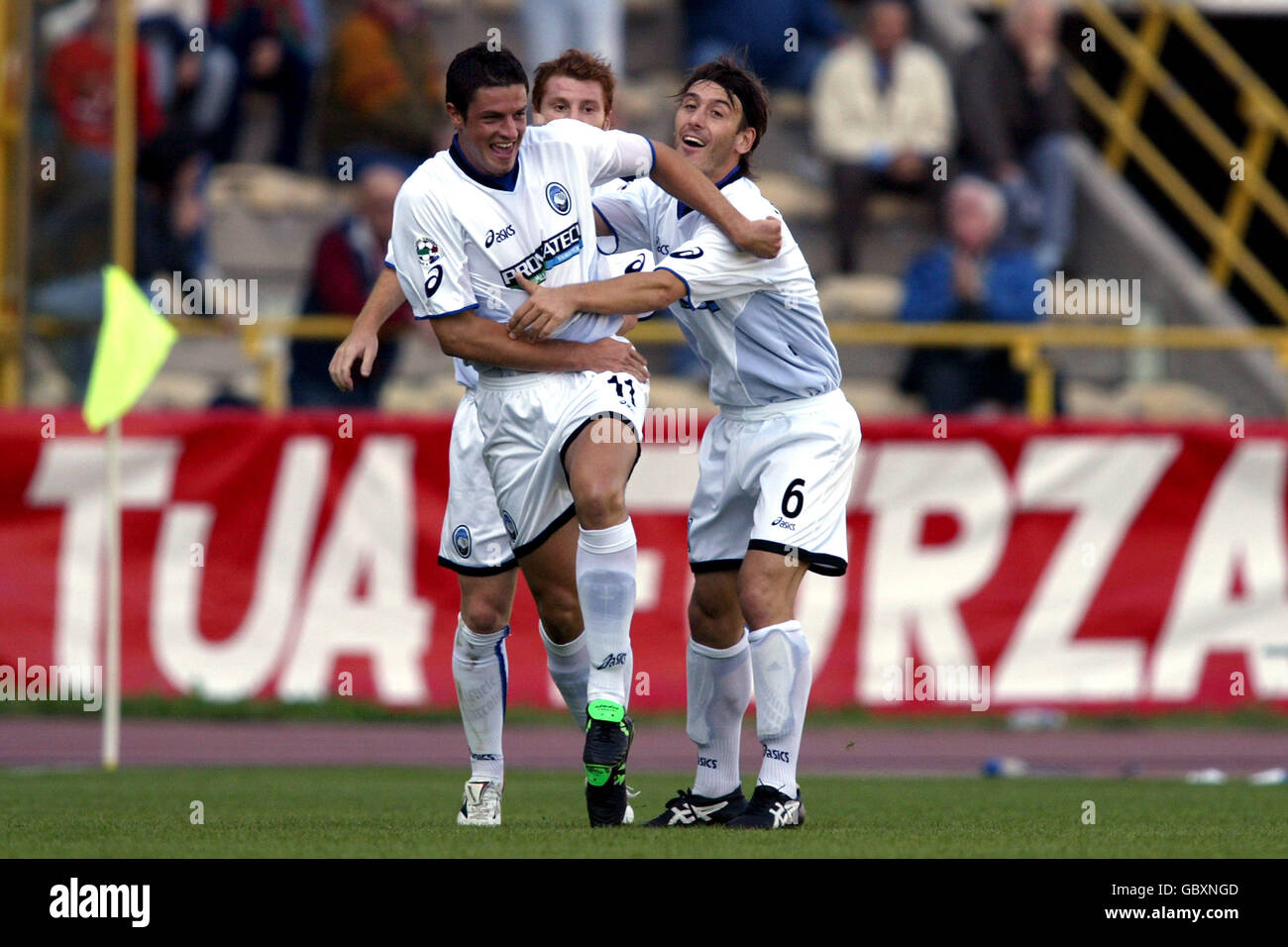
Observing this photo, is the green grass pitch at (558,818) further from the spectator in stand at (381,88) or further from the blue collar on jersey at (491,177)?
the spectator in stand at (381,88)

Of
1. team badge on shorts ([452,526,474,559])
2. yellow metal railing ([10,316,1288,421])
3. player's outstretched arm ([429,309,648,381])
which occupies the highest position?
yellow metal railing ([10,316,1288,421])

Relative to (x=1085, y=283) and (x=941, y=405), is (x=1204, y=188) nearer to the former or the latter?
(x=1085, y=283)

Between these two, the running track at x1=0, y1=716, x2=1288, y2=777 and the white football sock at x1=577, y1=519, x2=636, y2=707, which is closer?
the white football sock at x1=577, y1=519, x2=636, y2=707

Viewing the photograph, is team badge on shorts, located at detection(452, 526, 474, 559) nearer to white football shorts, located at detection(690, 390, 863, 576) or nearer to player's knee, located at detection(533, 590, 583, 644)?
player's knee, located at detection(533, 590, 583, 644)

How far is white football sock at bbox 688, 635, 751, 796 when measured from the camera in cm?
763

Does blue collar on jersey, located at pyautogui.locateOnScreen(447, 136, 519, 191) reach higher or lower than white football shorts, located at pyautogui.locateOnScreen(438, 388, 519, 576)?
higher

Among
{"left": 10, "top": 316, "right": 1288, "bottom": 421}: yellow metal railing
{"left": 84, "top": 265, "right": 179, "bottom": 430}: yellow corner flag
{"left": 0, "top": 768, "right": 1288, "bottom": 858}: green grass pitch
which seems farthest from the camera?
{"left": 10, "top": 316, "right": 1288, "bottom": 421}: yellow metal railing

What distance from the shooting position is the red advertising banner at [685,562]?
13.2 m

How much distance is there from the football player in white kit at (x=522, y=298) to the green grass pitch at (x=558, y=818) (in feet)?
2.14

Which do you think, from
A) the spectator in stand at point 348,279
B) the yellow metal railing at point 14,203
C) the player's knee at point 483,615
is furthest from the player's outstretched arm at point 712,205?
the yellow metal railing at point 14,203

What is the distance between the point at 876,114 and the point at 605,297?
948 cm

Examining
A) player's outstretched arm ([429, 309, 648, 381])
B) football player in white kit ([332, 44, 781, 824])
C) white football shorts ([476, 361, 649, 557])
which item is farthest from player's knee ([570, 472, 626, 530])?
player's outstretched arm ([429, 309, 648, 381])

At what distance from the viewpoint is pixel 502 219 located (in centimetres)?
727

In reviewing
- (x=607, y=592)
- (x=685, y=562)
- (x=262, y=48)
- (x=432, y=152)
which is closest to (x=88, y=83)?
(x=262, y=48)
